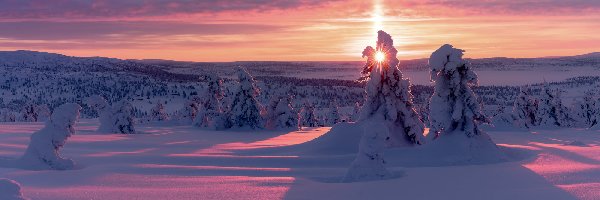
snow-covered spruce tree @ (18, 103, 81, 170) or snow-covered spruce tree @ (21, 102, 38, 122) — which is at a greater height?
snow-covered spruce tree @ (18, 103, 81, 170)

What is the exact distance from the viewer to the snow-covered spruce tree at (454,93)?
2512 centimetres

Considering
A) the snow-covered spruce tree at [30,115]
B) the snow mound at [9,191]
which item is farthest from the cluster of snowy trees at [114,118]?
the snow-covered spruce tree at [30,115]

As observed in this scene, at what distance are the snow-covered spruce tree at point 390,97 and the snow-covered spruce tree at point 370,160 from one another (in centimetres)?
1132

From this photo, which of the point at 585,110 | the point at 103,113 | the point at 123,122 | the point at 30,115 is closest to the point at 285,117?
the point at 123,122

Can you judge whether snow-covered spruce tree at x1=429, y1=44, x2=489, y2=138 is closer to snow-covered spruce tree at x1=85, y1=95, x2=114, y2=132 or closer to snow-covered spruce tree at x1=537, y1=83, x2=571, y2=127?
snow-covered spruce tree at x1=85, y1=95, x2=114, y2=132

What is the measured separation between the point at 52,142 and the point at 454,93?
52.4ft

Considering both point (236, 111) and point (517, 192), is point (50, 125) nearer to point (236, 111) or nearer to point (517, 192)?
point (517, 192)

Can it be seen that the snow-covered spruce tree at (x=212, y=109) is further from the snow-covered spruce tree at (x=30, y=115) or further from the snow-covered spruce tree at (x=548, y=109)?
A: the snow-covered spruce tree at (x=548, y=109)

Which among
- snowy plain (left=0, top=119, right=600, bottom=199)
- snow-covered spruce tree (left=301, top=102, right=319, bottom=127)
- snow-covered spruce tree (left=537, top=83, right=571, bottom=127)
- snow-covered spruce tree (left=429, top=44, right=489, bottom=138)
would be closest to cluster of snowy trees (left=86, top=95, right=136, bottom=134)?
snowy plain (left=0, top=119, right=600, bottom=199)

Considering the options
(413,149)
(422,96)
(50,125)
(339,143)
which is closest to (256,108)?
(339,143)

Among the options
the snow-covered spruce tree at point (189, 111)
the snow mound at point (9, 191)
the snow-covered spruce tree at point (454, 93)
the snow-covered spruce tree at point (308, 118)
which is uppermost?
the snow-covered spruce tree at point (454, 93)

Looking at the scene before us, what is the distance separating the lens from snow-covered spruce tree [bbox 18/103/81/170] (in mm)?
Result: 18656

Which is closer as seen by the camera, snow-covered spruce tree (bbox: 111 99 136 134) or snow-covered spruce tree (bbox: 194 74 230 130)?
snow-covered spruce tree (bbox: 111 99 136 134)

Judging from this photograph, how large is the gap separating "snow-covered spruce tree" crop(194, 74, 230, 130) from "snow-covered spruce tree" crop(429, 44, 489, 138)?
32.5m
